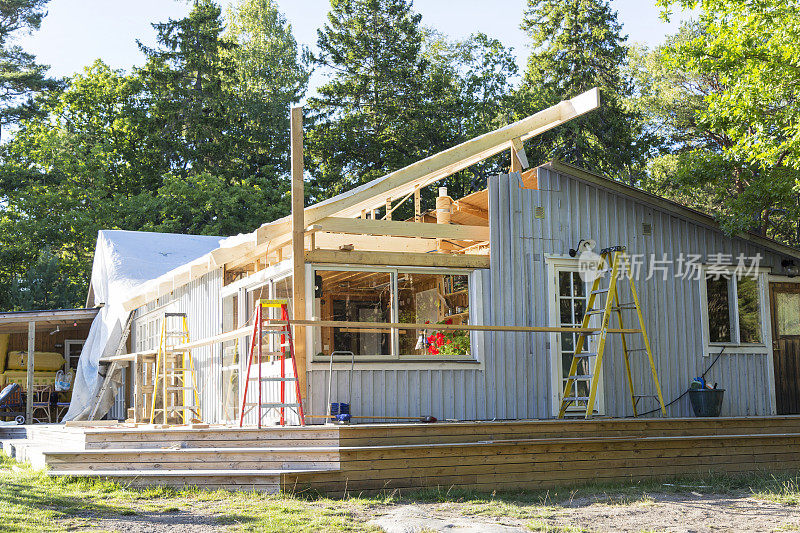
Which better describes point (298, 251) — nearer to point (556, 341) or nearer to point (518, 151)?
point (518, 151)

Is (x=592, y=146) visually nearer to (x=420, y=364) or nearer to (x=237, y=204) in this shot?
(x=237, y=204)

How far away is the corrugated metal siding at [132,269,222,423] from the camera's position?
1239 cm

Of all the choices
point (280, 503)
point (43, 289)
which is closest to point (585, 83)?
point (43, 289)

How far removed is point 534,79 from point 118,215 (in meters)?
14.4

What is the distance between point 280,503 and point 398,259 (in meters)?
3.43

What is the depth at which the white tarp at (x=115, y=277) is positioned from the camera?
16.2 m

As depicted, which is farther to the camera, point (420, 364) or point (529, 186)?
point (529, 186)

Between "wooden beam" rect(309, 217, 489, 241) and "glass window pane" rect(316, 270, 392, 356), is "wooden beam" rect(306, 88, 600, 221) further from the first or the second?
"glass window pane" rect(316, 270, 392, 356)

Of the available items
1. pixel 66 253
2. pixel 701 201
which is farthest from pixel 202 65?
pixel 701 201

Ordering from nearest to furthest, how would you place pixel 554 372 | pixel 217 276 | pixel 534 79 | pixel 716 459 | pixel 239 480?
1. pixel 239 480
2. pixel 716 459
3. pixel 554 372
4. pixel 217 276
5. pixel 534 79

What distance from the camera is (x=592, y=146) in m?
26.4

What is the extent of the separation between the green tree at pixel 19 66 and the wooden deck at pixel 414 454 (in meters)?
24.5

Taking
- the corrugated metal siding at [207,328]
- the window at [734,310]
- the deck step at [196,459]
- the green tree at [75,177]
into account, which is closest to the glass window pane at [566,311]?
the window at [734,310]

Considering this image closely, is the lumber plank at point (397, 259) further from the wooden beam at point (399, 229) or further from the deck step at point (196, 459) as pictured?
the deck step at point (196, 459)
